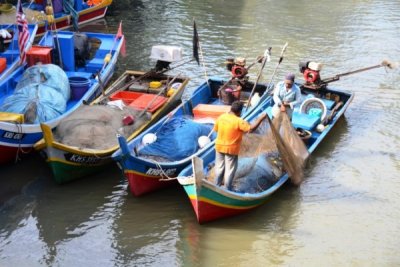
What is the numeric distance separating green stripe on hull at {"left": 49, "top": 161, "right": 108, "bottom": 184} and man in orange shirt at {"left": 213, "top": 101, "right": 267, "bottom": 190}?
3.02m

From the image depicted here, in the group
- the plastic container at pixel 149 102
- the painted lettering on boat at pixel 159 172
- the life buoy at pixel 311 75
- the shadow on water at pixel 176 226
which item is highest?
the life buoy at pixel 311 75

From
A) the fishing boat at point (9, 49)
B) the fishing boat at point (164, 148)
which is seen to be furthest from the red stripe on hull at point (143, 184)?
the fishing boat at point (9, 49)

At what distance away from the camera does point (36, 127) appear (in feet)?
35.7

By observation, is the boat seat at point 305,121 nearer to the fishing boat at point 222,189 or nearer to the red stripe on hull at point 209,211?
the fishing boat at point 222,189

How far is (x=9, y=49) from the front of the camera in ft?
49.1

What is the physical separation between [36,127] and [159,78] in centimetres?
434

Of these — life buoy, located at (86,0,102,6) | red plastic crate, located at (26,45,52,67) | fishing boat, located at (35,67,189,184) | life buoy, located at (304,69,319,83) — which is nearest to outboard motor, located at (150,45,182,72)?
fishing boat, located at (35,67,189,184)

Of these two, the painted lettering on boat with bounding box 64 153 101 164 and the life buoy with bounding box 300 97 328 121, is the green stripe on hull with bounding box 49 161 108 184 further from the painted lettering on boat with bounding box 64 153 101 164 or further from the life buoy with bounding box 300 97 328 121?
the life buoy with bounding box 300 97 328 121

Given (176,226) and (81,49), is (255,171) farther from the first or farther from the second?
(81,49)

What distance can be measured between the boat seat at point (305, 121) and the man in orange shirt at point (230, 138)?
2675 mm

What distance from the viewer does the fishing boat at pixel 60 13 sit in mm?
18359

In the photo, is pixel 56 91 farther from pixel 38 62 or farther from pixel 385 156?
pixel 385 156

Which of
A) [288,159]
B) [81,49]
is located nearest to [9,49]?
[81,49]

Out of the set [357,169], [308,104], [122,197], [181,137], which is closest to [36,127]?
[122,197]
